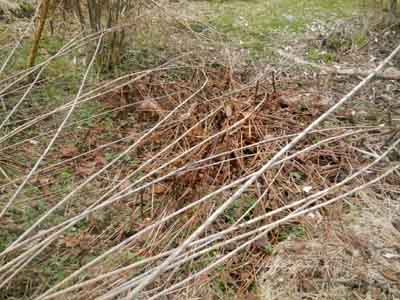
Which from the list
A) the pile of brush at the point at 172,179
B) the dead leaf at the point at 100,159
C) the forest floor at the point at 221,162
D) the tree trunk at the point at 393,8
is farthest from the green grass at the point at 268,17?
the dead leaf at the point at 100,159

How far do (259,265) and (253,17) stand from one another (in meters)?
3.41

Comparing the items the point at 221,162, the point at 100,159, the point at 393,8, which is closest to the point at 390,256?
the point at 221,162

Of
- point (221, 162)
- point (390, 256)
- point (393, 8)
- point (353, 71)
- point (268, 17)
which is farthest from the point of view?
point (268, 17)


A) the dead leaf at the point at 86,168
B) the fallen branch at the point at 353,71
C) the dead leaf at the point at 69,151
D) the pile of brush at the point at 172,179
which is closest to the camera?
the pile of brush at the point at 172,179

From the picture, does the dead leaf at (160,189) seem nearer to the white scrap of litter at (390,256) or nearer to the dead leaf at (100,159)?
the dead leaf at (100,159)

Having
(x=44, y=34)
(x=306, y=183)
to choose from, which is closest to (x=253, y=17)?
(x=44, y=34)

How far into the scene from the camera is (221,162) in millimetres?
1534

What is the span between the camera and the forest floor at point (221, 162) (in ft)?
5.67

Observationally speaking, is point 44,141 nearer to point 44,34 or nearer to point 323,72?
point 44,34

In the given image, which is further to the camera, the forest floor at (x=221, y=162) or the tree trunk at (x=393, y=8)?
the tree trunk at (x=393, y=8)

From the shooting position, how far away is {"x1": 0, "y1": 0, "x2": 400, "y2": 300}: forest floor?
1.73 meters

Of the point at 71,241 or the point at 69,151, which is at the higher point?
the point at 69,151

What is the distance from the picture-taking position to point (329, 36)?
13.1ft

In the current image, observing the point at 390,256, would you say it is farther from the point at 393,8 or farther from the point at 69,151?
the point at 393,8
